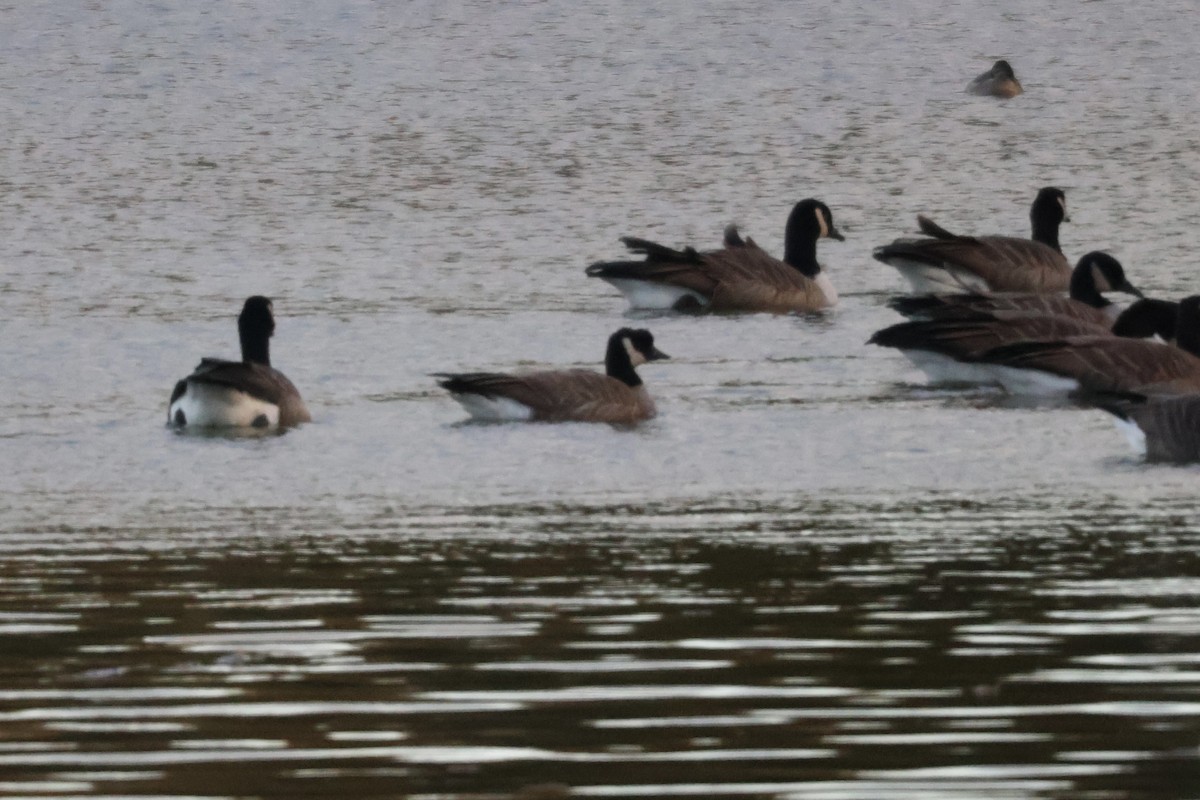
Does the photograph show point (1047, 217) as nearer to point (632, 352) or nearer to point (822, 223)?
point (822, 223)

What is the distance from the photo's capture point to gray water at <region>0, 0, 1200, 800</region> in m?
6.56

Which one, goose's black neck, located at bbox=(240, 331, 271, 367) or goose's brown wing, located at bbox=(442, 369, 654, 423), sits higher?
goose's black neck, located at bbox=(240, 331, 271, 367)

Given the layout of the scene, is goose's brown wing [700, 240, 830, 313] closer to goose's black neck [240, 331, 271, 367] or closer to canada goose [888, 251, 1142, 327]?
canada goose [888, 251, 1142, 327]

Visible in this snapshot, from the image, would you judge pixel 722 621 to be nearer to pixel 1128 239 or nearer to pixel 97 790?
pixel 97 790

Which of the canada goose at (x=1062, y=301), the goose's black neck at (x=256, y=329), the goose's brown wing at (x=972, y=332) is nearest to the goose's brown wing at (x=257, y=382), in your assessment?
the goose's black neck at (x=256, y=329)

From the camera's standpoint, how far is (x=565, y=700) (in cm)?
698

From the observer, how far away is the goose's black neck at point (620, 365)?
1486cm

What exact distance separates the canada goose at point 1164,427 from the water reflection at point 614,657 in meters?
1.51

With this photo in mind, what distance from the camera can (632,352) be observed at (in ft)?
50.1

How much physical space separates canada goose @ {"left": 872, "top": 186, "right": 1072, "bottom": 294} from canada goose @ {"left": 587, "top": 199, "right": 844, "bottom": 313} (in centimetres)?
69

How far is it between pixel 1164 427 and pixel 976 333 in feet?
12.8

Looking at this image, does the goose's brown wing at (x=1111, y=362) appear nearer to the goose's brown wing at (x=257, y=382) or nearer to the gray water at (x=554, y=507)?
the gray water at (x=554, y=507)

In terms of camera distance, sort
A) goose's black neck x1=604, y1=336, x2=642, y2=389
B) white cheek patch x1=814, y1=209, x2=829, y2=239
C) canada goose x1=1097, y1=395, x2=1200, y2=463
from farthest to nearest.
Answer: white cheek patch x1=814, y1=209, x2=829, y2=239 < goose's black neck x1=604, y1=336, x2=642, y2=389 < canada goose x1=1097, y1=395, x2=1200, y2=463

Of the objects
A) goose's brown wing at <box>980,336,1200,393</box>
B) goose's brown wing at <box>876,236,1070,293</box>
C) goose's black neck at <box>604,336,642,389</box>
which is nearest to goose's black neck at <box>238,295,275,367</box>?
goose's black neck at <box>604,336,642,389</box>
